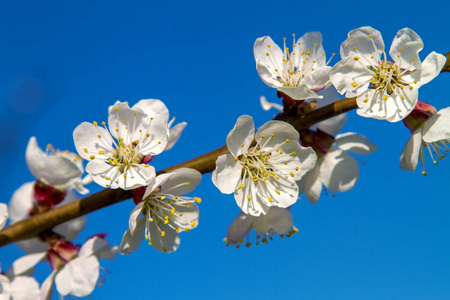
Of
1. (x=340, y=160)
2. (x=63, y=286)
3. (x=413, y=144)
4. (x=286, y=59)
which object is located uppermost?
(x=286, y=59)

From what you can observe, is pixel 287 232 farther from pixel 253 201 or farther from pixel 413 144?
pixel 413 144

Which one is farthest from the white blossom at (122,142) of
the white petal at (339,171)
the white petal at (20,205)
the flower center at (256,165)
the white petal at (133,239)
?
the white petal at (20,205)

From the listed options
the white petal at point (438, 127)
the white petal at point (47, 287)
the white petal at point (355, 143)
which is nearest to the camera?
the white petal at point (438, 127)

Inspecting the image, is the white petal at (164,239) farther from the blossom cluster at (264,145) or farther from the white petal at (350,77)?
the white petal at (350,77)

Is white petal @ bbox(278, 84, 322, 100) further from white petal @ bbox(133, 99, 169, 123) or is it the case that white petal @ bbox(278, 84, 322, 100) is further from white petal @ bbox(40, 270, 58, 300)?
white petal @ bbox(40, 270, 58, 300)

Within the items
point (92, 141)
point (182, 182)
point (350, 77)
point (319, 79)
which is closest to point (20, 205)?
point (92, 141)

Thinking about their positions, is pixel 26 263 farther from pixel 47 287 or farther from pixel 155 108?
pixel 155 108

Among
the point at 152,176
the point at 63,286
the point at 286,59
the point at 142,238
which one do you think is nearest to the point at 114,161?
the point at 152,176
